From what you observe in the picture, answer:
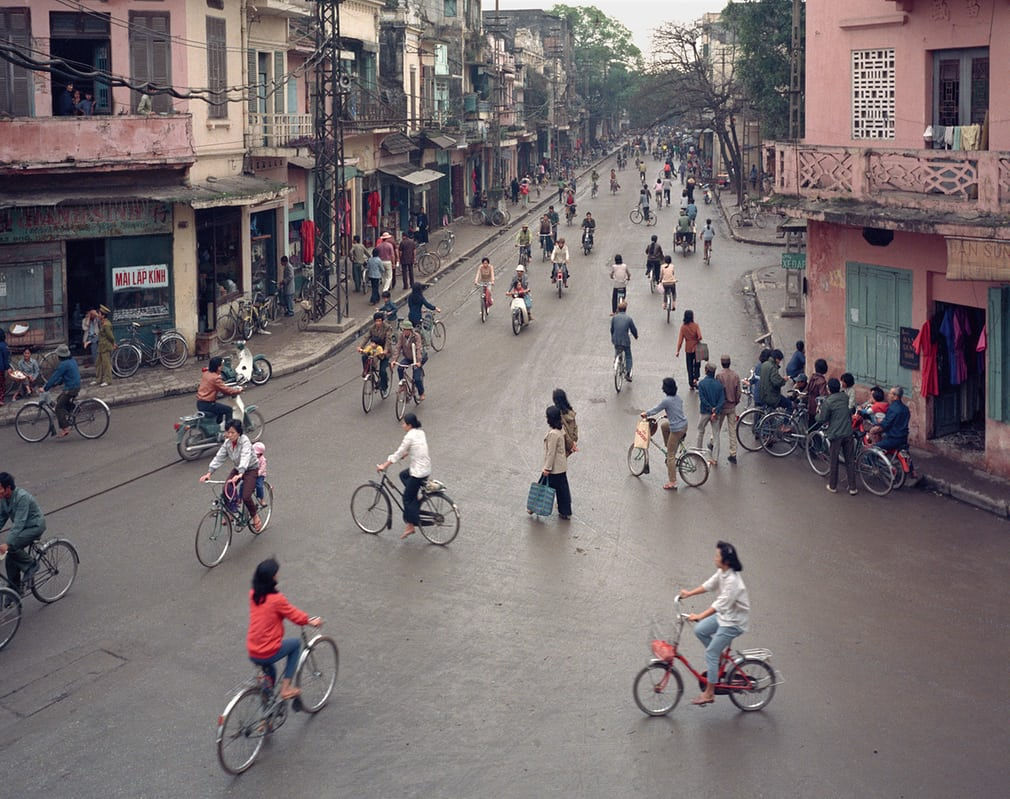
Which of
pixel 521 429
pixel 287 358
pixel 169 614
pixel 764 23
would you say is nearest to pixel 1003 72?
pixel 521 429

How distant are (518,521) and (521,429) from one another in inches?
172

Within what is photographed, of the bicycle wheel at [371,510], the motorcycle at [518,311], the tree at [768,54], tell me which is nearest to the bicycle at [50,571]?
the bicycle wheel at [371,510]

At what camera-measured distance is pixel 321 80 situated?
2817 cm

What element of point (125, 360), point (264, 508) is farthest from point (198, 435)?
point (125, 360)

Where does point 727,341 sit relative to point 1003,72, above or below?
below

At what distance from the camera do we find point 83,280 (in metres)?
23.6

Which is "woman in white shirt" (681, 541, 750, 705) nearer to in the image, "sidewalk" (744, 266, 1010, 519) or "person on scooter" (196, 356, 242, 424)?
"sidewalk" (744, 266, 1010, 519)

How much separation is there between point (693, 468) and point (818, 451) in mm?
2285

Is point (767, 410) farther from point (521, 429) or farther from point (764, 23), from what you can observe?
point (764, 23)

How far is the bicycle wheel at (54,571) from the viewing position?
11959mm

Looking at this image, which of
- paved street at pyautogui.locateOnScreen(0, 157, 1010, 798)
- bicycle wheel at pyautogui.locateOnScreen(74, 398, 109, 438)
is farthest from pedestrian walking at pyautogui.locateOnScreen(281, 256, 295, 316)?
bicycle wheel at pyautogui.locateOnScreen(74, 398, 109, 438)

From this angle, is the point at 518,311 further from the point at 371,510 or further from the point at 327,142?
the point at 371,510

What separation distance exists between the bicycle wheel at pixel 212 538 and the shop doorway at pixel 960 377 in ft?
34.5

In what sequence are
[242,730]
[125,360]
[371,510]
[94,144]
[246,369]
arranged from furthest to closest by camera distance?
[125,360] → [94,144] → [246,369] → [371,510] → [242,730]
